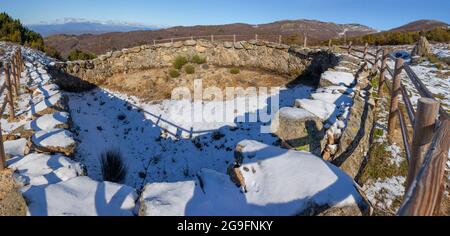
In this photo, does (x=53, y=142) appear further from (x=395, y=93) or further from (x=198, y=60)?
(x=198, y=60)

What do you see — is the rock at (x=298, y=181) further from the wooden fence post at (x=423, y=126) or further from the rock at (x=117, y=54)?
the rock at (x=117, y=54)

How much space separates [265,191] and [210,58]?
13.5m

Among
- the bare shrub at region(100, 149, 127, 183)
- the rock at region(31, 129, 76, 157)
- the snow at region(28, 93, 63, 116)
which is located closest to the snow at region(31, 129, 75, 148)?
the rock at region(31, 129, 76, 157)

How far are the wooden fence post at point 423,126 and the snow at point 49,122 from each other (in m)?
5.71

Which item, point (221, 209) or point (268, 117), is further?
point (268, 117)

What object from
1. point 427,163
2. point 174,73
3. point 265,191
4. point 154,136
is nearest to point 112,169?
point 154,136

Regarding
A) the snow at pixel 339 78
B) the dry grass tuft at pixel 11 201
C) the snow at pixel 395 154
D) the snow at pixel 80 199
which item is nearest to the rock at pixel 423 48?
the snow at pixel 339 78

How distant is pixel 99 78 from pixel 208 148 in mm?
7834

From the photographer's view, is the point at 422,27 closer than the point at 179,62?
No

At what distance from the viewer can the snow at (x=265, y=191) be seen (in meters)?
2.64

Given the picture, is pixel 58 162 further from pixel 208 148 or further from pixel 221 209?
pixel 208 148

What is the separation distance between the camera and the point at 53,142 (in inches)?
187
